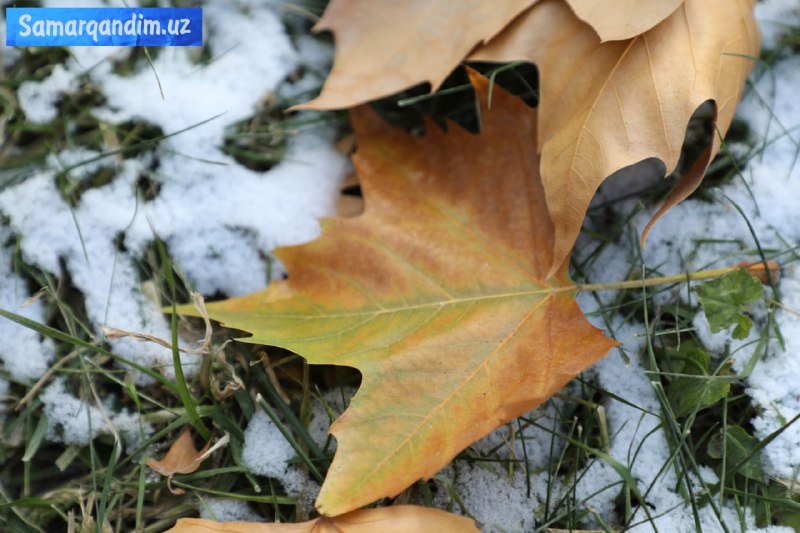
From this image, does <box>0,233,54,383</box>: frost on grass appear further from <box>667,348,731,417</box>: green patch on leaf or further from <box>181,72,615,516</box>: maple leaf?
<box>667,348,731,417</box>: green patch on leaf

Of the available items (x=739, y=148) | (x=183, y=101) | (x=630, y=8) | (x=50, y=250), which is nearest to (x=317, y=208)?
(x=183, y=101)

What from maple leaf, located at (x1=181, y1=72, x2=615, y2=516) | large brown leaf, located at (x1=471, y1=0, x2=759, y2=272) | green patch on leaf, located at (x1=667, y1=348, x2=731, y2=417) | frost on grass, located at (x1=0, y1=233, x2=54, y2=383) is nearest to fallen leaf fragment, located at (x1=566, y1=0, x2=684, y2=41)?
large brown leaf, located at (x1=471, y1=0, x2=759, y2=272)

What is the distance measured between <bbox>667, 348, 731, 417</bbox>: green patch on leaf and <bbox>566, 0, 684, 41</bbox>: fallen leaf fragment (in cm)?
39

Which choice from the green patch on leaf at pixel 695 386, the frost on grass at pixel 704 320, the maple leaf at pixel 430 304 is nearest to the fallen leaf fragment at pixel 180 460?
the maple leaf at pixel 430 304

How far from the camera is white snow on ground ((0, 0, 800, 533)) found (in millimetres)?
861

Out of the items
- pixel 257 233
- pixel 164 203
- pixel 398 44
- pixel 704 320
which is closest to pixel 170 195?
pixel 164 203

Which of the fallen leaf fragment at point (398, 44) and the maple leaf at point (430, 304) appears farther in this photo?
the fallen leaf fragment at point (398, 44)

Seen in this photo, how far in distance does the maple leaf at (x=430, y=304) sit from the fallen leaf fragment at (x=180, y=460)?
0.17m

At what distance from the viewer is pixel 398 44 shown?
0.89 meters

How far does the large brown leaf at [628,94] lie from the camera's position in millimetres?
776

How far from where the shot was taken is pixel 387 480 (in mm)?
731

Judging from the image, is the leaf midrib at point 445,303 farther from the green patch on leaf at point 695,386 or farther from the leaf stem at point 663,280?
the green patch on leaf at point 695,386

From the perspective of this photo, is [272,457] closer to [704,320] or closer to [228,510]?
[228,510]

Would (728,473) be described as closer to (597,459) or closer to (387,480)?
(597,459)
